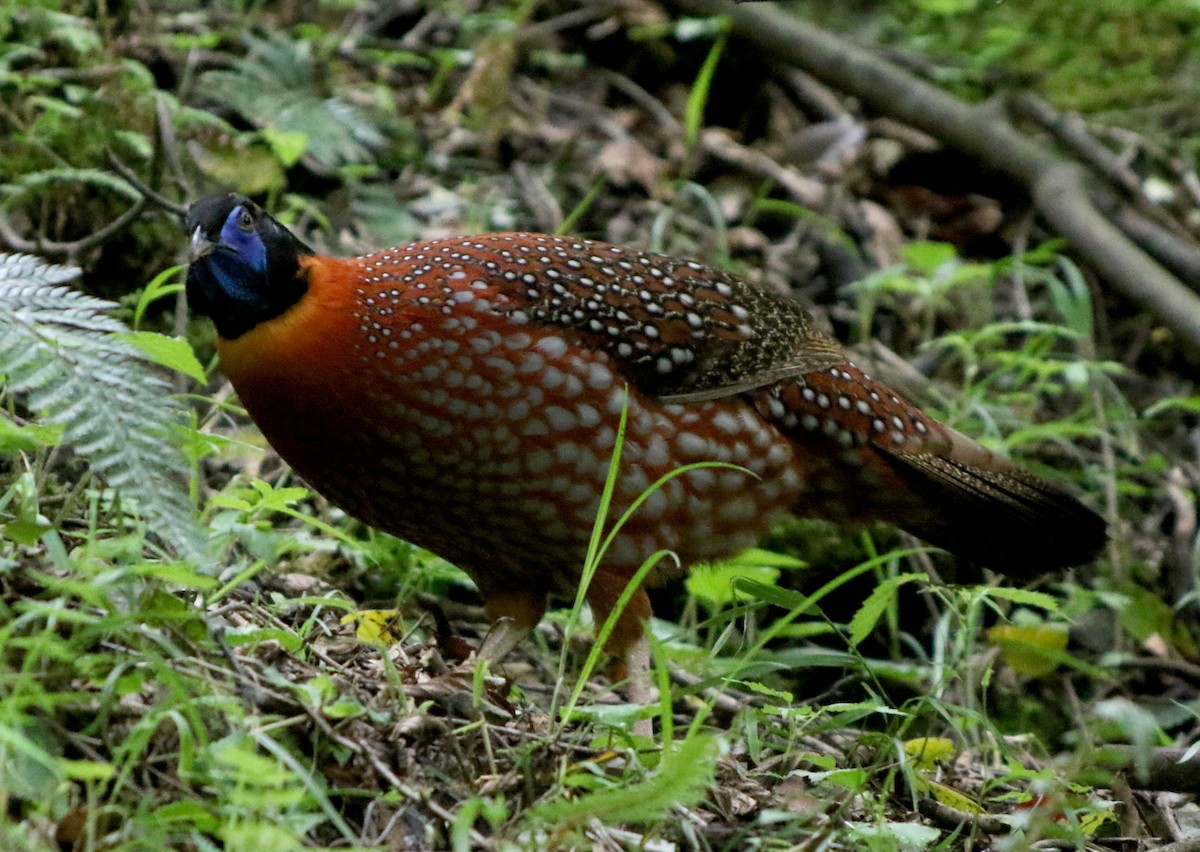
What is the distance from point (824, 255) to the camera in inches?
280

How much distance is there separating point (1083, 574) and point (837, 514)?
70.6 inches

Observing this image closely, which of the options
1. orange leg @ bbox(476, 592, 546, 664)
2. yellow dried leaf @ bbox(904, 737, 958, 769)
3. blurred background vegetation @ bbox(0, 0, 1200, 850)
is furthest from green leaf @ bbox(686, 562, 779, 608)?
yellow dried leaf @ bbox(904, 737, 958, 769)

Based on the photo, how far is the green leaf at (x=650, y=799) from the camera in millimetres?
2461

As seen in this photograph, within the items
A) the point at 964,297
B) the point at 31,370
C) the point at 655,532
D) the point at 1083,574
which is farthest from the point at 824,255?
the point at 31,370

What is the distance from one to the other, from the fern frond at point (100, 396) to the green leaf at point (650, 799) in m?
0.81

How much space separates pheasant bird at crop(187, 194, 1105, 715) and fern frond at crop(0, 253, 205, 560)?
83 cm

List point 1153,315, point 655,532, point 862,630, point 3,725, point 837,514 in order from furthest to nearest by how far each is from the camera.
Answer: point 1153,315
point 837,514
point 655,532
point 862,630
point 3,725

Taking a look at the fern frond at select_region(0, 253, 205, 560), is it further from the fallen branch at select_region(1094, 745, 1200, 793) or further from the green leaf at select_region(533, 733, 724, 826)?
the fallen branch at select_region(1094, 745, 1200, 793)

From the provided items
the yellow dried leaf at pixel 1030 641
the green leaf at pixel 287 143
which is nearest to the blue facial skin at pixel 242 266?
the green leaf at pixel 287 143

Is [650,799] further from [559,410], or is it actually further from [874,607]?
[559,410]

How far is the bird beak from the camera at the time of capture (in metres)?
3.61

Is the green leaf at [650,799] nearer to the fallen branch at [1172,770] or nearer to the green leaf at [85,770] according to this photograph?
the green leaf at [85,770]

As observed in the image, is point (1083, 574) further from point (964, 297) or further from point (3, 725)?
point (3, 725)

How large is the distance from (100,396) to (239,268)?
1056 mm
